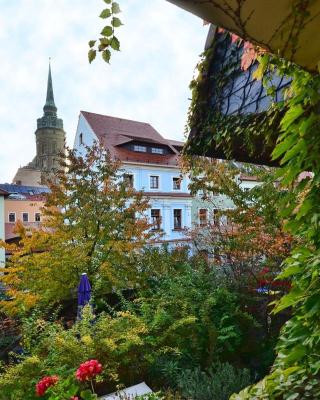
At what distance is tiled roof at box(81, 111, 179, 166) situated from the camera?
2290 cm

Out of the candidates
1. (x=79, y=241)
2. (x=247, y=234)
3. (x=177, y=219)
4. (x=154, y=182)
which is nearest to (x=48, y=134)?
(x=154, y=182)

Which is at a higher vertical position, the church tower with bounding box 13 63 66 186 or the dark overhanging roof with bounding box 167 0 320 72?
the church tower with bounding box 13 63 66 186

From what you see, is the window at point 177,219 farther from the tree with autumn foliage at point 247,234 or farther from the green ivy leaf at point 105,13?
the green ivy leaf at point 105,13

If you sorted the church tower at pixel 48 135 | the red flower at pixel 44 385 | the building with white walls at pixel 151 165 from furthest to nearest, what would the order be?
the church tower at pixel 48 135
the building with white walls at pixel 151 165
the red flower at pixel 44 385

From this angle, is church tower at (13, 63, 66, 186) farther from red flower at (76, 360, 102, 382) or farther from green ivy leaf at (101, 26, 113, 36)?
green ivy leaf at (101, 26, 113, 36)

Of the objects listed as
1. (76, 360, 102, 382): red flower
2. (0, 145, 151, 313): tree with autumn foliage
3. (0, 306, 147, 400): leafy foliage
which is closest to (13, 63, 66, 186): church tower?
(0, 145, 151, 313): tree with autumn foliage

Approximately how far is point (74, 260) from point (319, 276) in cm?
670

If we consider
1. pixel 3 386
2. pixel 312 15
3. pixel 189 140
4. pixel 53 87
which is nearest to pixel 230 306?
pixel 3 386

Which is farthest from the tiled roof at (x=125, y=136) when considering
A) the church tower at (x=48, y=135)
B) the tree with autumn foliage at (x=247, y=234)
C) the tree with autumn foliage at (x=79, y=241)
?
the church tower at (x=48, y=135)

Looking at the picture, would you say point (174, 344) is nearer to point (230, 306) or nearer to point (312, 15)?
point (230, 306)

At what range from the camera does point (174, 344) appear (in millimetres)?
5188

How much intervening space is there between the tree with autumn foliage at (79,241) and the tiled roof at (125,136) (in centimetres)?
1279

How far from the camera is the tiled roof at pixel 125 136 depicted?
22.9 m

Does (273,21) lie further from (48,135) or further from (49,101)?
(49,101)
